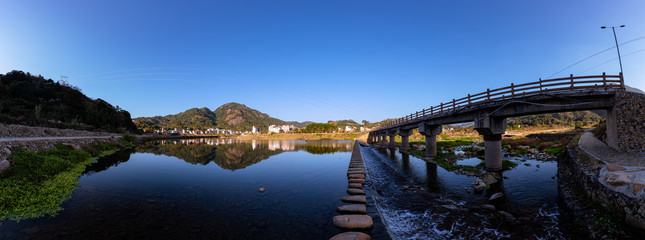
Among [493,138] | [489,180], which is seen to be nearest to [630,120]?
[493,138]

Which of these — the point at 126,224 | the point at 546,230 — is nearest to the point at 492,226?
the point at 546,230

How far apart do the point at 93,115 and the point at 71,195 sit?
7955 cm

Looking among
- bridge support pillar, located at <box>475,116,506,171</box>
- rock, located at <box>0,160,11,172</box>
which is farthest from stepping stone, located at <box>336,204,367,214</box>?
rock, located at <box>0,160,11,172</box>

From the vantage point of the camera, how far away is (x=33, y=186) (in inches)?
448

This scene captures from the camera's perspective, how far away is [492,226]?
865cm

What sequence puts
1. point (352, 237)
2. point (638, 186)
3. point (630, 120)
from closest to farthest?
point (638, 186), point (352, 237), point (630, 120)

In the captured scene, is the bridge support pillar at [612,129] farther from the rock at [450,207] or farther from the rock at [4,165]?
the rock at [4,165]

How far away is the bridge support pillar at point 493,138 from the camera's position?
65.7ft

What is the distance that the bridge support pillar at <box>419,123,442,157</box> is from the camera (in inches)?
1245

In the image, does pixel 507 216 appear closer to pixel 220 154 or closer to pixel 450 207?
pixel 450 207

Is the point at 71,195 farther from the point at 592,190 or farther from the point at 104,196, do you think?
the point at 592,190

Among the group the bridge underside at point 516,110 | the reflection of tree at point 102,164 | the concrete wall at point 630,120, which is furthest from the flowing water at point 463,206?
the reflection of tree at point 102,164

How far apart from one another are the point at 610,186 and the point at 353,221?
30.6ft

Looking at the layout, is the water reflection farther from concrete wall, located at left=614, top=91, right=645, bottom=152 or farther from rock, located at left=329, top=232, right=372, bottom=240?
concrete wall, located at left=614, top=91, right=645, bottom=152
